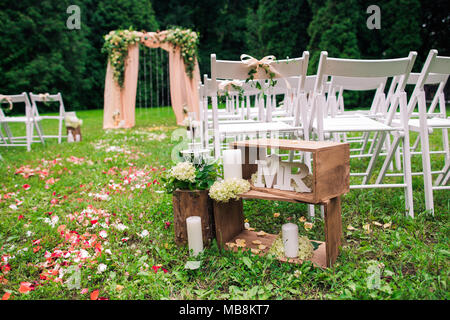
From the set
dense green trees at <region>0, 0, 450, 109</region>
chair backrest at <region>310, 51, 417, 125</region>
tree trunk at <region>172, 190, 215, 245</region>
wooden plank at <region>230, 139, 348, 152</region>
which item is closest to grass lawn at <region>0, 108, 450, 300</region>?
tree trunk at <region>172, 190, 215, 245</region>

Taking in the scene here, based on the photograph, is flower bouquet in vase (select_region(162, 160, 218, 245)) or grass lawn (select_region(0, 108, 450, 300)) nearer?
grass lawn (select_region(0, 108, 450, 300))

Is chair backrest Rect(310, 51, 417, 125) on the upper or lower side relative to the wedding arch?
lower

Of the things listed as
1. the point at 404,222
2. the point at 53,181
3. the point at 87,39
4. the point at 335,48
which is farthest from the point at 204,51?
the point at 404,222

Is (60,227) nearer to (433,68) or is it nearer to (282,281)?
(282,281)

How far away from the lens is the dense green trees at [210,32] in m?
13.1

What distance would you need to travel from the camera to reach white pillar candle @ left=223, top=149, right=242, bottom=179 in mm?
2104

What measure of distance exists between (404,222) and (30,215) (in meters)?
2.76

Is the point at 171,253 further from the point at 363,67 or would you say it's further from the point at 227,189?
the point at 363,67

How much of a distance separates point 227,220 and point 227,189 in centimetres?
26

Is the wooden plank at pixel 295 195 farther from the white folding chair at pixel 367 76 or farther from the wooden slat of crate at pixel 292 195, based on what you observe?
the white folding chair at pixel 367 76

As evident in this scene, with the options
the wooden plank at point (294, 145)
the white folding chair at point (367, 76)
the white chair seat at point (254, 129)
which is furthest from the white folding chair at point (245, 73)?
the wooden plank at point (294, 145)

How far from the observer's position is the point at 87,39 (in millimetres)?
20750

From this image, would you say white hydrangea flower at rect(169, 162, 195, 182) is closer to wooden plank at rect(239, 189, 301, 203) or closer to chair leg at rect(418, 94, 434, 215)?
wooden plank at rect(239, 189, 301, 203)

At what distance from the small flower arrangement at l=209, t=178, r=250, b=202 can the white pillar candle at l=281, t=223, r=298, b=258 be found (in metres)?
0.32
